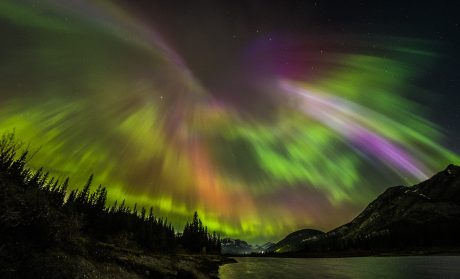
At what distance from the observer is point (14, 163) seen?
126m

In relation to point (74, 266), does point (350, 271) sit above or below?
above

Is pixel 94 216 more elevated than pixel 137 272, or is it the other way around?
pixel 94 216

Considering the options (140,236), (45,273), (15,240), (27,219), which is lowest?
(45,273)

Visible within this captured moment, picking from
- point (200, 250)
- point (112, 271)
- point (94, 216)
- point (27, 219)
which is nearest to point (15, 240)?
point (27, 219)

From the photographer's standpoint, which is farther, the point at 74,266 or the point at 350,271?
the point at 350,271

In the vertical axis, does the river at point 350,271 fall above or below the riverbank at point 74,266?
above

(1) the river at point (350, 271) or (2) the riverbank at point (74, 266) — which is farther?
(1) the river at point (350, 271)

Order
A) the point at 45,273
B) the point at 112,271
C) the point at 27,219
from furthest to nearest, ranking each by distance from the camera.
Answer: the point at 112,271 → the point at 27,219 → the point at 45,273

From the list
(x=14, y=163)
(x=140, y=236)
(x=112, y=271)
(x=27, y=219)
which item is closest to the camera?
(x=27, y=219)

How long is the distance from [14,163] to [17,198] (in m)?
131

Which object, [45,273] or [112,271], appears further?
[112,271]

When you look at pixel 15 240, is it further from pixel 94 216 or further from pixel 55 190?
pixel 55 190

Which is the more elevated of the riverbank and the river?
the river

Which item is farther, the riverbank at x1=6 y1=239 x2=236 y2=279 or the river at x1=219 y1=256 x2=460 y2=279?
the river at x1=219 y1=256 x2=460 y2=279
